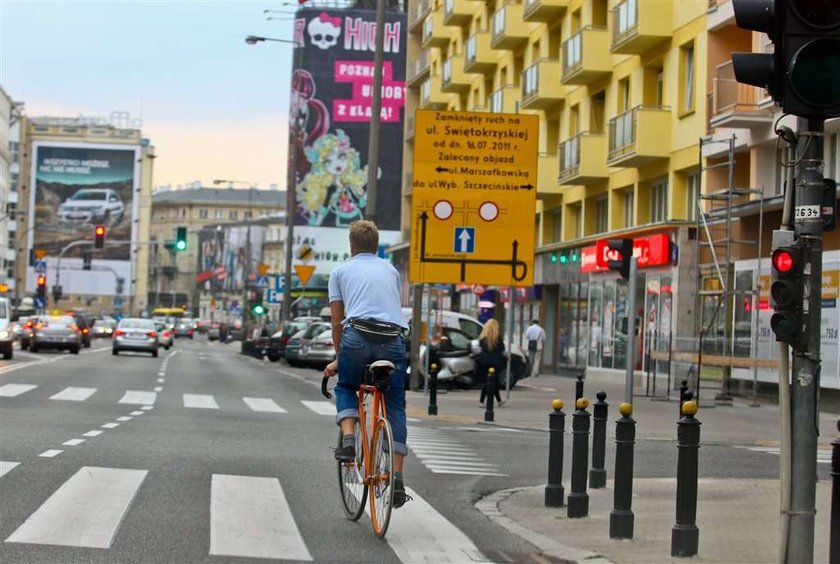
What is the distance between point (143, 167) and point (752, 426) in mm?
144054

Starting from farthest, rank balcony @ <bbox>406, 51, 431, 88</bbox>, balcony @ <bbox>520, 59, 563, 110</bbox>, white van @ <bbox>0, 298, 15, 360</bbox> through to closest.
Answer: balcony @ <bbox>406, 51, 431, 88</bbox>, balcony @ <bbox>520, 59, 563, 110</bbox>, white van @ <bbox>0, 298, 15, 360</bbox>

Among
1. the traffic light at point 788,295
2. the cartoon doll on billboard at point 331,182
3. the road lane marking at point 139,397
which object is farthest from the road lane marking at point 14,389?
the cartoon doll on billboard at point 331,182

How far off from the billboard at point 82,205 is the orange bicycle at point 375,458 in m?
128

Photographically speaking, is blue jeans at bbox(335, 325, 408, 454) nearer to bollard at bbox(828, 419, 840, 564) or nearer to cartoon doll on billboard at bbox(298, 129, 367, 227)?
bollard at bbox(828, 419, 840, 564)

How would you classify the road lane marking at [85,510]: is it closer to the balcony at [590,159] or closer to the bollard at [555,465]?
the bollard at [555,465]

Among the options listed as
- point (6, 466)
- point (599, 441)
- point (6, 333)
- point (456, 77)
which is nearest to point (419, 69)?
point (456, 77)

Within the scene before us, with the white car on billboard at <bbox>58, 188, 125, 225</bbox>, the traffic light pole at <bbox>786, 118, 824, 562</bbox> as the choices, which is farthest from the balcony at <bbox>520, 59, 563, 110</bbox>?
the white car on billboard at <bbox>58, 188, 125, 225</bbox>

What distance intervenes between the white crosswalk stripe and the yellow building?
18.6 m

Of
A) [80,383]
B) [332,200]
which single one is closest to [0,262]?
[332,200]

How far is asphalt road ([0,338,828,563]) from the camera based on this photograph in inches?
317

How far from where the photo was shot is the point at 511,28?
165 feet

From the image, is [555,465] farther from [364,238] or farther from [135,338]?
[135,338]

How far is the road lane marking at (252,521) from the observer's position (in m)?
7.91

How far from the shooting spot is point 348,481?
9.33m
